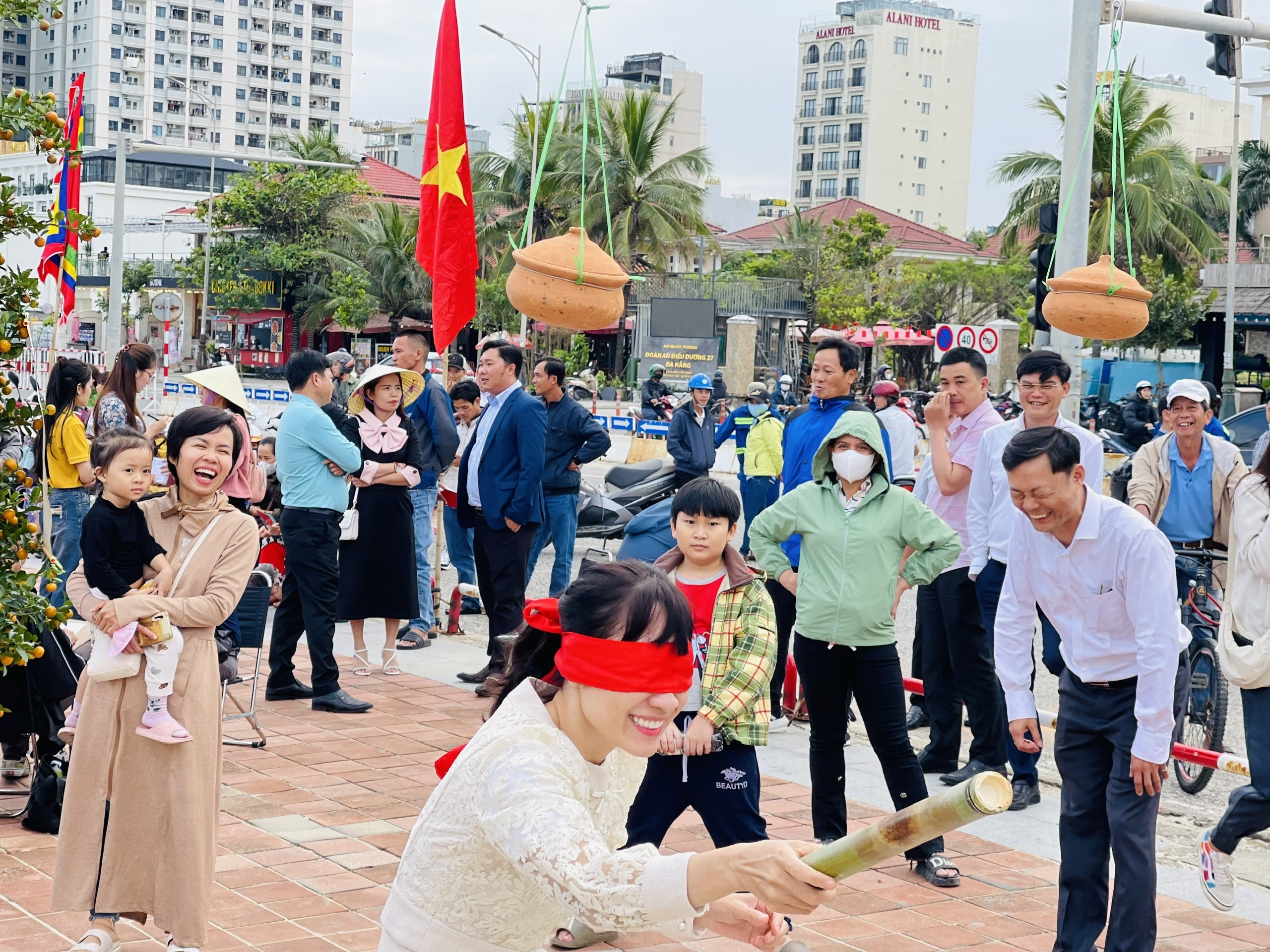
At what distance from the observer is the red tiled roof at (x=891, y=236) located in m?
59.1

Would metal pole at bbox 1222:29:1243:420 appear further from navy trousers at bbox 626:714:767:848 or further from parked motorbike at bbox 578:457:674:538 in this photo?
navy trousers at bbox 626:714:767:848

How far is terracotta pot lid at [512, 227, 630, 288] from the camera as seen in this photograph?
6.55 m

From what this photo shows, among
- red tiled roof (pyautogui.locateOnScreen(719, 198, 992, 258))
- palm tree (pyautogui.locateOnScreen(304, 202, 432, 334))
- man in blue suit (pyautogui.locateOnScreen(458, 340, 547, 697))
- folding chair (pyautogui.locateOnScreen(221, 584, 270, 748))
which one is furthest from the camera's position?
red tiled roof (pyautogui.locateOnScreen(719, 198, 992, 258))

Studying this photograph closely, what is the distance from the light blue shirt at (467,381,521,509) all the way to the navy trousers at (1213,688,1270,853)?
4.53m

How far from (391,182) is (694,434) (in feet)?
173

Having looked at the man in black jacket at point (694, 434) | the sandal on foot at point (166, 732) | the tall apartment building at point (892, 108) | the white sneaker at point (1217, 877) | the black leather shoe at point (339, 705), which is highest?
the tall apartment building at point (892, 108)

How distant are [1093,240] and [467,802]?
131ft

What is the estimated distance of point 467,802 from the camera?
236 cm

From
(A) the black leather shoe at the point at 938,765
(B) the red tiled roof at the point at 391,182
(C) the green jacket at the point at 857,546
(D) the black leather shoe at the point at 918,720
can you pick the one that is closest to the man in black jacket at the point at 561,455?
(D) the black leather shoe at the point at 918,720

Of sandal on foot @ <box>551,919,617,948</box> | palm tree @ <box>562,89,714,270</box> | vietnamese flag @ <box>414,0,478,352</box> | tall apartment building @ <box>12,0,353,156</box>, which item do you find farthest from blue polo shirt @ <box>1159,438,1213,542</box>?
tall apartment building @ <box>12,0,353,156</box>

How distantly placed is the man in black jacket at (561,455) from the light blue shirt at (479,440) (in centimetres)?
109

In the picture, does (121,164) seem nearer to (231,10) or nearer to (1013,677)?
(1013,677)

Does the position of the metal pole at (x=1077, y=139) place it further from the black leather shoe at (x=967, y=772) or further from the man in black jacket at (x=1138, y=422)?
the man in black jacket at (x=1138, y=422)

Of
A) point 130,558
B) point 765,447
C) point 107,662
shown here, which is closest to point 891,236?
point 765,447
